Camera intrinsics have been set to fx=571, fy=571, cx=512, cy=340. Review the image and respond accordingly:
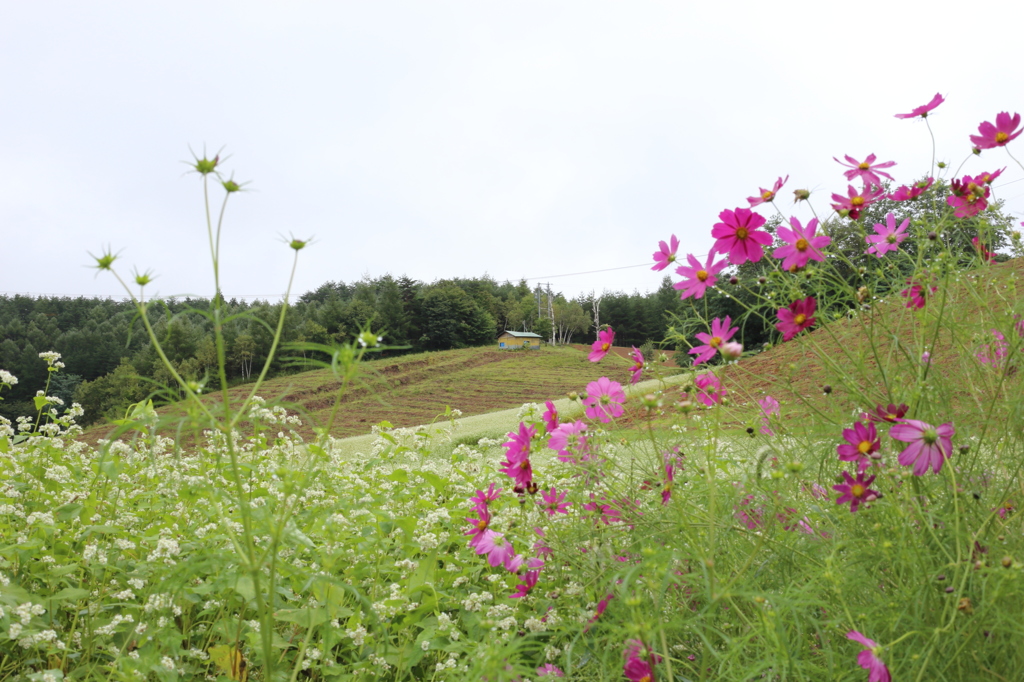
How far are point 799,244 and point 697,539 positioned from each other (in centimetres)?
61

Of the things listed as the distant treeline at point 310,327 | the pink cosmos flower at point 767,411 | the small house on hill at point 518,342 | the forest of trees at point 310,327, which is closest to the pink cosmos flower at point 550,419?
the pink cosmos flower at point 767,411

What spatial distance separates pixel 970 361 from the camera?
51.9 inches

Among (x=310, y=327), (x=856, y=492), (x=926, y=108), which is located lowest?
(x=856, y=492)

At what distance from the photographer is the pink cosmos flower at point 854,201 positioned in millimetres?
1252

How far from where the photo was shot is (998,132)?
1200 mm

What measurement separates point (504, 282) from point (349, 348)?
2285 inches

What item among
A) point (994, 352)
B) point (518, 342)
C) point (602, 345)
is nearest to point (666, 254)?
point (602, 345)

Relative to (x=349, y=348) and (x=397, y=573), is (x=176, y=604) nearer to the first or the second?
(x=397, y=573)

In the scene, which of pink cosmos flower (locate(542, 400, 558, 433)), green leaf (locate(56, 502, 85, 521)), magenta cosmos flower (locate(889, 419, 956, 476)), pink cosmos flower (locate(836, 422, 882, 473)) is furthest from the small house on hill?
magenta cosmos flower (locate(889, 419, 956, 476))

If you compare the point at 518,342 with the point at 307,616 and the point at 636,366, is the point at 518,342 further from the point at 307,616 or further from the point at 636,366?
the point at 307,616

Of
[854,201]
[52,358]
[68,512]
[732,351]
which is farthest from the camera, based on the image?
[52,358]

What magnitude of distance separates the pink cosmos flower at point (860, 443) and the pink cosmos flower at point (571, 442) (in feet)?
1.85

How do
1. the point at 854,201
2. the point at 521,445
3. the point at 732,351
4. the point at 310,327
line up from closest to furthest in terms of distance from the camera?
the point at 732,351 < the point at 854,201 < the point at 521,445 < the point at 310,327

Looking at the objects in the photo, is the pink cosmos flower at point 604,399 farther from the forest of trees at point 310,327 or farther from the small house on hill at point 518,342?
the small house on hill at point 518,342
